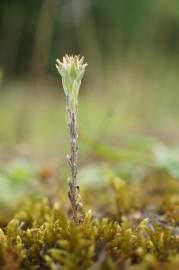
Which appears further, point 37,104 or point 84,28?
point 37,104

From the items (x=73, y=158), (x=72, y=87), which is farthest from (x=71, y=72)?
(x=73, y=158)

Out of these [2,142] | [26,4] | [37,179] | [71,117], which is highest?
[26,4]

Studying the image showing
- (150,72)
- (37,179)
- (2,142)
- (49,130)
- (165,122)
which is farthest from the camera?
(150,72)

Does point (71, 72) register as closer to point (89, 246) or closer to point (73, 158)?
point (73, 158)

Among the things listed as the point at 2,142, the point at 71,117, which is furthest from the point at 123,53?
the point at 71,117

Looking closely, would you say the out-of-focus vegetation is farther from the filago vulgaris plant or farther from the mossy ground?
the filago vulgaris plant

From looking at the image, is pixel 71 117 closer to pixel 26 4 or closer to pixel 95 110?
pixel 95 110

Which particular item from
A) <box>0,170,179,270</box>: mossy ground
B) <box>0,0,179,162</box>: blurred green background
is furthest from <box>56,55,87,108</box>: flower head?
<box>0,0,179,162</box>: blurred green background

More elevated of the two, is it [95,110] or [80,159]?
[95,110]

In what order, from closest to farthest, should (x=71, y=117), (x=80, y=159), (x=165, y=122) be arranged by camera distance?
(x=71, y=117), (x=80, y=159), (x=165, y=122)
